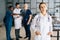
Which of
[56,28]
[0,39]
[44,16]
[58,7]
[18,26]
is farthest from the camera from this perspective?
[58,7]

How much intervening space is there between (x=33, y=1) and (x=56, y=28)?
5684 millimetres

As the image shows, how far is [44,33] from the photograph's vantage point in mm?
2719

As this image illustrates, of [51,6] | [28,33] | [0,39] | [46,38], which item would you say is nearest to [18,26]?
[28,33]

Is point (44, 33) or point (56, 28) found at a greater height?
point (44, 33)

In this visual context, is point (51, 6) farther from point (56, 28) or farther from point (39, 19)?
point (39, 19)

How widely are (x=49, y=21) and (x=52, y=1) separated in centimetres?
765

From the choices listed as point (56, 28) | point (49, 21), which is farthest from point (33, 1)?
point (49, 21)

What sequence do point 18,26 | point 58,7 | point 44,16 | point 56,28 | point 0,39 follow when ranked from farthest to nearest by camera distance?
point 58,7, point 0,39, point 18,26, point 56,28, point 44,16

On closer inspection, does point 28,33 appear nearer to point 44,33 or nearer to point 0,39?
point 0,39

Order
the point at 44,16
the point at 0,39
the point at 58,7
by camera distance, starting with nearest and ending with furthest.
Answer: the point at 44,16, the point at 0,39, the point at 58,7

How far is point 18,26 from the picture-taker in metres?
5.87

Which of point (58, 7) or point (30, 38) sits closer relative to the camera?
point (30, 38)

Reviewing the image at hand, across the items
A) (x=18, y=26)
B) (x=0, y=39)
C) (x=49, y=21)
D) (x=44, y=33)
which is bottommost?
(x=0, y=39)

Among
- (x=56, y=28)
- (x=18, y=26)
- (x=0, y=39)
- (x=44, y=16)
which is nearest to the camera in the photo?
(x=44, y=16)
